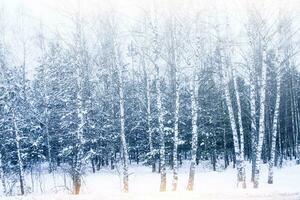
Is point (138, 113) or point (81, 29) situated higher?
point (81, 29)

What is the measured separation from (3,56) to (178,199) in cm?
1732

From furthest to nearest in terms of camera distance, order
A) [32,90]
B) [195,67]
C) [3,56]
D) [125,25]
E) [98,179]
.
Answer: [32,90] → [98,179] → [3,56] → [125,25] → [195,67]

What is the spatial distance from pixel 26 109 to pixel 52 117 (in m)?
2.79

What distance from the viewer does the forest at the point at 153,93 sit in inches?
727

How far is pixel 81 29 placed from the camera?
767 inches

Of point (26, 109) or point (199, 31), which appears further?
point (26, 109)

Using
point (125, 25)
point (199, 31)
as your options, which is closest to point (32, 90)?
point (125, 25)

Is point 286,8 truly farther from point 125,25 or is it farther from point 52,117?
point 52,117

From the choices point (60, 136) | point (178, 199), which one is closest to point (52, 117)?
point (60, 136)

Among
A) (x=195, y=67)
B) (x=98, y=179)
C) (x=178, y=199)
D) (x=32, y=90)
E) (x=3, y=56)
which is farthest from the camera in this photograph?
(x=32, y=90)

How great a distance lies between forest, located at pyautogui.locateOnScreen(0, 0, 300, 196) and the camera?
727 inches

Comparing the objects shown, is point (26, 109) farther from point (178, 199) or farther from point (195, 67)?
point (178, 199)

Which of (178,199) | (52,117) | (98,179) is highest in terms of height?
(52,117)

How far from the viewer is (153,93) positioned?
40688 millimetres
